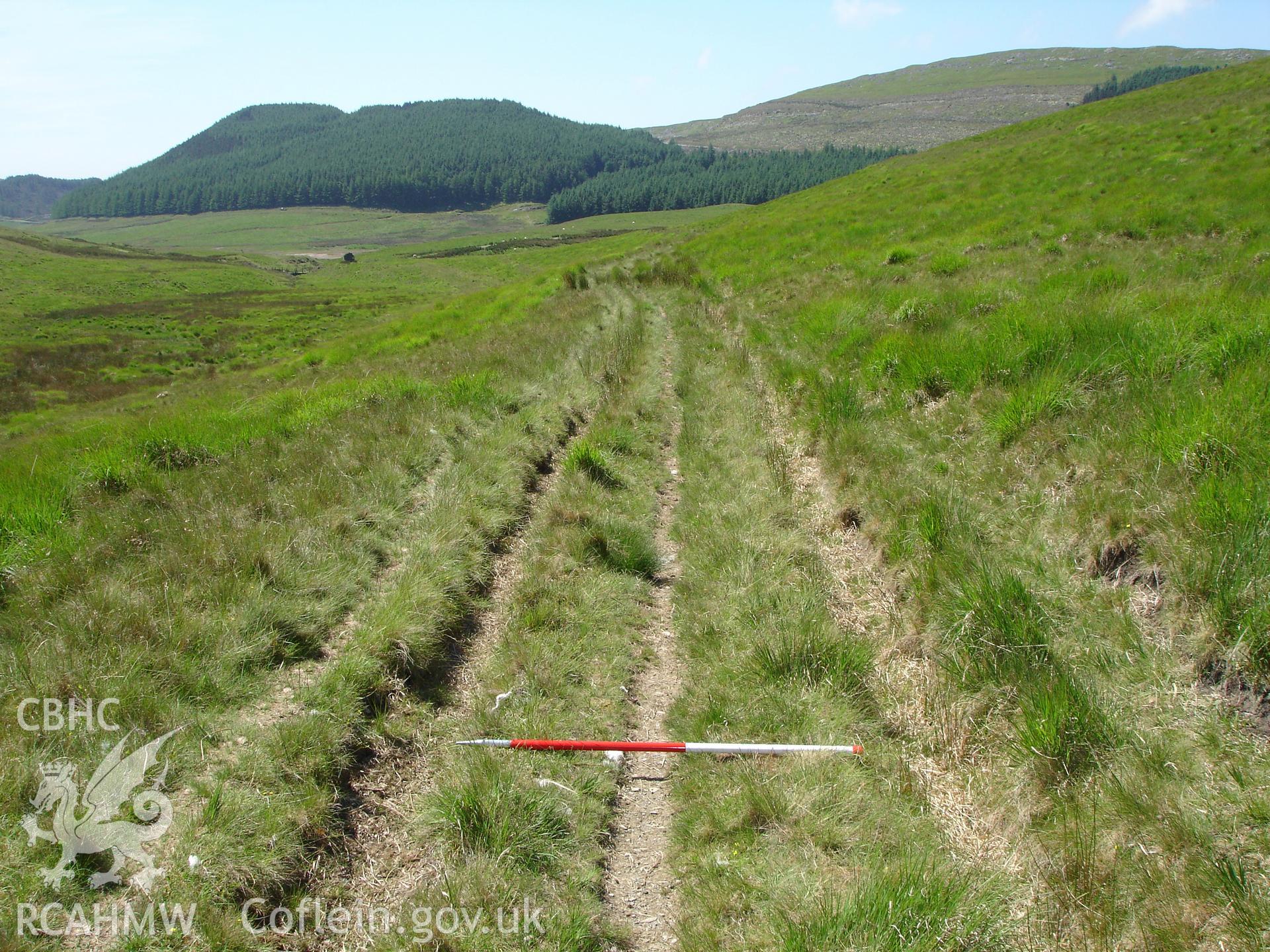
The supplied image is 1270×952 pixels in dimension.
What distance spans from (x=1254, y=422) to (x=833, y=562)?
321 centimetres

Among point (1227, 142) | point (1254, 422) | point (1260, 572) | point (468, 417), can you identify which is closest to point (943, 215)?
point (1227, 142)

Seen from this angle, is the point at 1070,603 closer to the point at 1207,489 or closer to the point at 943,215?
the point at 1207,489

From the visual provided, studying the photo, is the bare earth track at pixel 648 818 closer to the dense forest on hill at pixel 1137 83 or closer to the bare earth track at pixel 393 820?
the bare earth track at pixel 393 820

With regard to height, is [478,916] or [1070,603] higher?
[1070,603]

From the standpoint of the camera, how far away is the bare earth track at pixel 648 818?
3.55 m

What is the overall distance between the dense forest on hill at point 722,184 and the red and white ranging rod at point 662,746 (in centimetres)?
16049

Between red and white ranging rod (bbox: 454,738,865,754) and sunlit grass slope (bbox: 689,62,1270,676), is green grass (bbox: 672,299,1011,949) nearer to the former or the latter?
red and white ranging rod (bbox: 454,738,865,754)

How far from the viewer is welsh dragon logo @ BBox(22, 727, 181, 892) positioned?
10.4 ft

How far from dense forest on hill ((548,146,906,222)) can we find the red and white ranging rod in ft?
527

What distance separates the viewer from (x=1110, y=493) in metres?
4.86

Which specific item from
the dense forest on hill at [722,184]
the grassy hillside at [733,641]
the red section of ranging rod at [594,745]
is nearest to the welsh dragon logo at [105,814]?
the grassy hillside at [733,641]

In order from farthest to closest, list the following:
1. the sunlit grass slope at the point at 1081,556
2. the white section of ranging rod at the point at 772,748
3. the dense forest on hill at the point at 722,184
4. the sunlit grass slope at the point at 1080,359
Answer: the dense forest on hill at the point at 722,184 < the sunlit grass slope at the point at 1080,359 < the white section of ranging rod at the point at 772,748 < the sunlit grass slope at the point at 1081,556

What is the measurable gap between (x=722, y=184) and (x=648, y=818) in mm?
179185

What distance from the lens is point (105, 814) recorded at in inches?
131
